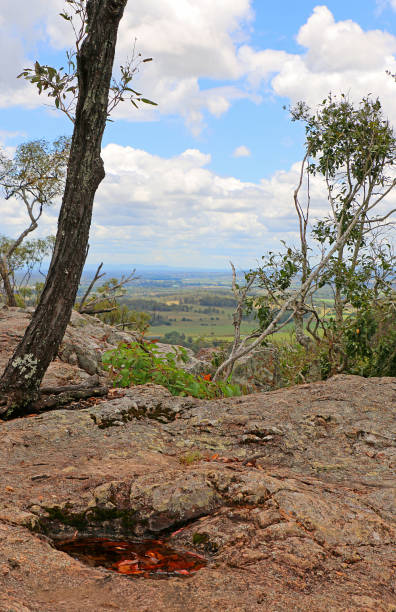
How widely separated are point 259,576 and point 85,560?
1.03 m

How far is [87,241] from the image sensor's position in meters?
5.27

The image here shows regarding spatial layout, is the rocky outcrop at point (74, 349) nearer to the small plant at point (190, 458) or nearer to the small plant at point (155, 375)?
the small plant at point (155, 375)

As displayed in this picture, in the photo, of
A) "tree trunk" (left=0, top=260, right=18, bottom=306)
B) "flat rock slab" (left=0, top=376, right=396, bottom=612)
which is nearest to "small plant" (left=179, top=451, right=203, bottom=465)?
"flat rock slab" (left=0, top=376, right=396, bottom=612)

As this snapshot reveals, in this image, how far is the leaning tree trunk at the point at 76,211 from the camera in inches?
194

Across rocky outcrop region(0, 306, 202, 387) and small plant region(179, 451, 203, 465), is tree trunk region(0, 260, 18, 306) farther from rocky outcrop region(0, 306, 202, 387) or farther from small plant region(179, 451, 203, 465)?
small plant region(179, 451, 203, 465)

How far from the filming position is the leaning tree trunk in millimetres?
4930

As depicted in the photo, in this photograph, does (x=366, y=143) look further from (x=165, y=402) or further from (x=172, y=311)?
(x=172, y=311)

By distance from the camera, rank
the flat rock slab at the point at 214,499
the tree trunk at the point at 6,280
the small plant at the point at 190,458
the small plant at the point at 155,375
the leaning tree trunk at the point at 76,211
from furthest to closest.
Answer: the tree trunk at the point at 6,280
the small plant at the point at 155,375
the leaning tree trunk at the point at 76,211
the small plant at the point at 190,458
the flat rock slab at the point at 214,499

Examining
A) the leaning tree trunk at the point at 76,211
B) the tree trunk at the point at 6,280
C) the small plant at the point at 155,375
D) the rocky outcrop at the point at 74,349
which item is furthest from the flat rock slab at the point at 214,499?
the tree trunk at the point at 6,280

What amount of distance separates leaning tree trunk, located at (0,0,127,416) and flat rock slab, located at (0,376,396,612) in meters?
0.59

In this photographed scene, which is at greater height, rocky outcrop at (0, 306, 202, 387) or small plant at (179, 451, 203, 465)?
rocky outcrop at (0, 306, 202, 387)

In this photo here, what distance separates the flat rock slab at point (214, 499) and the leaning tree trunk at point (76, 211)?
0.59 metres

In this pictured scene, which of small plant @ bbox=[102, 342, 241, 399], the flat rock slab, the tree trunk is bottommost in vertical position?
the flat rock slab

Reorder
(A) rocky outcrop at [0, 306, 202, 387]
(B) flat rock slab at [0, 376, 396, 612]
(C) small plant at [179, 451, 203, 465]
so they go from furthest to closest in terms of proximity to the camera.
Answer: (A) rocky outcrop at [0, 306, 202, 387] → (C) small plant at [179, 451, 203, 465] → (B) flat rock slab at [0, 376, 396, 612]
